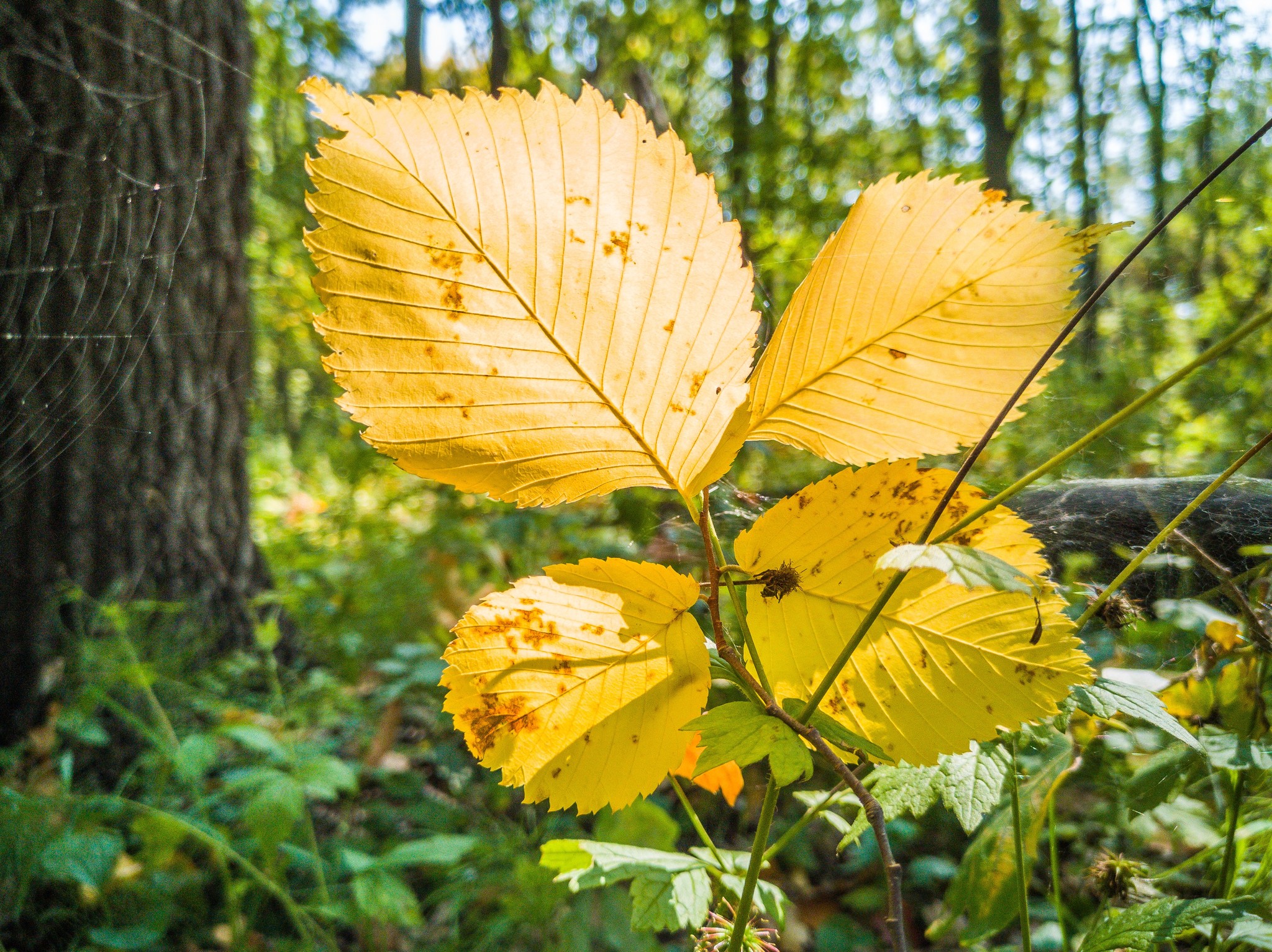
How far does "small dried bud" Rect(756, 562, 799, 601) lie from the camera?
10.7 inches

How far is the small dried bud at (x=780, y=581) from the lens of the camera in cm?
27

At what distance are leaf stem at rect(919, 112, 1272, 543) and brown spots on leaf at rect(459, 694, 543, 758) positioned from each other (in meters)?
0.16

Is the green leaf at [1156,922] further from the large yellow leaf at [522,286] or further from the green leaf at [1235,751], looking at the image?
the large yellow leaf at [522,286]

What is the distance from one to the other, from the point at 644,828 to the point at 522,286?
77 cm

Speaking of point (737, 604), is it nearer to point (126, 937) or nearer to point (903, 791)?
point (903, 791)

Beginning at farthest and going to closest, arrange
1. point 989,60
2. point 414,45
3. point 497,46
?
point 414,45, point 989,60, point 497,46

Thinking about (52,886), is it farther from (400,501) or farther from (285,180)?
(285,180)

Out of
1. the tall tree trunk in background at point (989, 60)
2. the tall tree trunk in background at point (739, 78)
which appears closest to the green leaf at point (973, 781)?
the tall tree trunk in background at point (989, 60)

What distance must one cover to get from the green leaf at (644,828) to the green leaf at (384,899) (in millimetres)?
458

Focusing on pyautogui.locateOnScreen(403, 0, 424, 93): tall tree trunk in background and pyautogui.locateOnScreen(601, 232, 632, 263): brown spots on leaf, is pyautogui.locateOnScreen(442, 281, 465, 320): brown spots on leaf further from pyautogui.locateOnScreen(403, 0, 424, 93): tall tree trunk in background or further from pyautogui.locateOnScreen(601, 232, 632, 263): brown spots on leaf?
pyautogui.locateOnScreen(403, 0, 424, 93): tall tree trunk in background

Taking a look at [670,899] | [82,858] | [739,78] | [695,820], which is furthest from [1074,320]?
[739,78]

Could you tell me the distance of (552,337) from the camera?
245mm

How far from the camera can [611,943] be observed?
107cm

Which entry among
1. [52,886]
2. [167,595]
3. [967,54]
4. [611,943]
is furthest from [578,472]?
[967,54]
